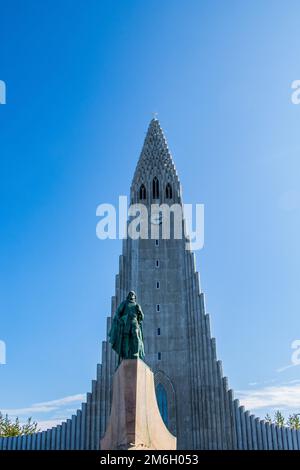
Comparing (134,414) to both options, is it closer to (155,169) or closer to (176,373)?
(176,373)

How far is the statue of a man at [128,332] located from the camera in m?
14.6

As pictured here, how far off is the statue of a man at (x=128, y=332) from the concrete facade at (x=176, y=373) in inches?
719

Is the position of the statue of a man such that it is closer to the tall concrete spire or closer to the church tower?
A: the church tower

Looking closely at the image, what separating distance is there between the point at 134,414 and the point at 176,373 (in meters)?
21.5

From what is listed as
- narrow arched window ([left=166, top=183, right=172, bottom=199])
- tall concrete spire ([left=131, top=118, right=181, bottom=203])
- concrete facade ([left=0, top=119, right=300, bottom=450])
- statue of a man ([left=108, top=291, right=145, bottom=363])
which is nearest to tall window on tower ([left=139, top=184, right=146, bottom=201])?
tall concrete spire ([left=131, top=118, right=181, bottom=203])

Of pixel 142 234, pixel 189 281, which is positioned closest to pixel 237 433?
pixel 189 281

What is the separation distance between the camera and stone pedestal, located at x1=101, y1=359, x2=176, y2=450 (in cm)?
1290

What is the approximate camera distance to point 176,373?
111ft

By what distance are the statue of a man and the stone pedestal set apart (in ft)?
1.62

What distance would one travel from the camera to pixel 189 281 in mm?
36688

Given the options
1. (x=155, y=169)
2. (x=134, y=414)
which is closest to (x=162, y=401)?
(x=155, y=169)

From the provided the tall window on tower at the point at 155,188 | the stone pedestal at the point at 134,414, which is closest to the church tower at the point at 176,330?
the tall window on tower at the point at 155,188

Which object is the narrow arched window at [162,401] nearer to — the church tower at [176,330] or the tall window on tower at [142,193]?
the church tower at [176,330]

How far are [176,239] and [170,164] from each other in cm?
822
